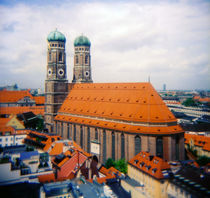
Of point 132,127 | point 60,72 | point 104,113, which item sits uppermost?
point 60,72

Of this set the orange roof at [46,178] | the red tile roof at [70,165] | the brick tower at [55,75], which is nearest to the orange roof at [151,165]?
the red tile roof at [70,165]

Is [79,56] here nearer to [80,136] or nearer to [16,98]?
[80,136]

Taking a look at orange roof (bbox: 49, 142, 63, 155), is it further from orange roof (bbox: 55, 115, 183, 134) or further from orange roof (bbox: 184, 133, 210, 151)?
orange roof (bbox: 184, 133, 210, 151)

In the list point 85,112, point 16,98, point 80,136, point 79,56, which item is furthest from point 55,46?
point 16,98

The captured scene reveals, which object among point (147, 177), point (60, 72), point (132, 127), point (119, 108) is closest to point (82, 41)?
point (60, 72)

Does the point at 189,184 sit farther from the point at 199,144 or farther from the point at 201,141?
the point at 201,141
